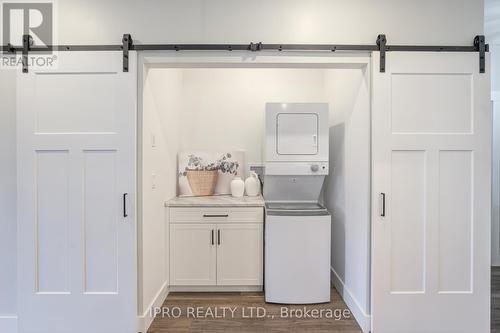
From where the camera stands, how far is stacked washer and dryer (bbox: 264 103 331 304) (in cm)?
246

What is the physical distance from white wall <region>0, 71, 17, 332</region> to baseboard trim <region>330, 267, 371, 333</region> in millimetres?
2599

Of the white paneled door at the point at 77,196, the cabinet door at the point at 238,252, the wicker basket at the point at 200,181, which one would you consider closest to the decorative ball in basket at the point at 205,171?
the wicker basket at the point at 200,181

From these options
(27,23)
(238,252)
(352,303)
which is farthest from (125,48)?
(352,303)

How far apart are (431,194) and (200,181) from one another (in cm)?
215

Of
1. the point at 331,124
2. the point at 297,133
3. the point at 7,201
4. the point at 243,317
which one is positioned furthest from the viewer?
the point at 331,124

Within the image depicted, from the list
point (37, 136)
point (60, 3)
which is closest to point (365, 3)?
point (60, 3)

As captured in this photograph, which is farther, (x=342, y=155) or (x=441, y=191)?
(x=342, y=155)

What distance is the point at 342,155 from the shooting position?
2639 mm

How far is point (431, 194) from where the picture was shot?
76.8 inches

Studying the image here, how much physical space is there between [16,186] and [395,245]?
9.08 ft

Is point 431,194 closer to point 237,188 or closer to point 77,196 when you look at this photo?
point 237,188

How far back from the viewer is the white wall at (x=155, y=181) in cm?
202

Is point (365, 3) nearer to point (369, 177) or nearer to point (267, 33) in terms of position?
point (267, 33)

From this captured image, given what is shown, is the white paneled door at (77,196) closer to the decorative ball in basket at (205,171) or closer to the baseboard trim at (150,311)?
the baseboard trim at (150,311)
